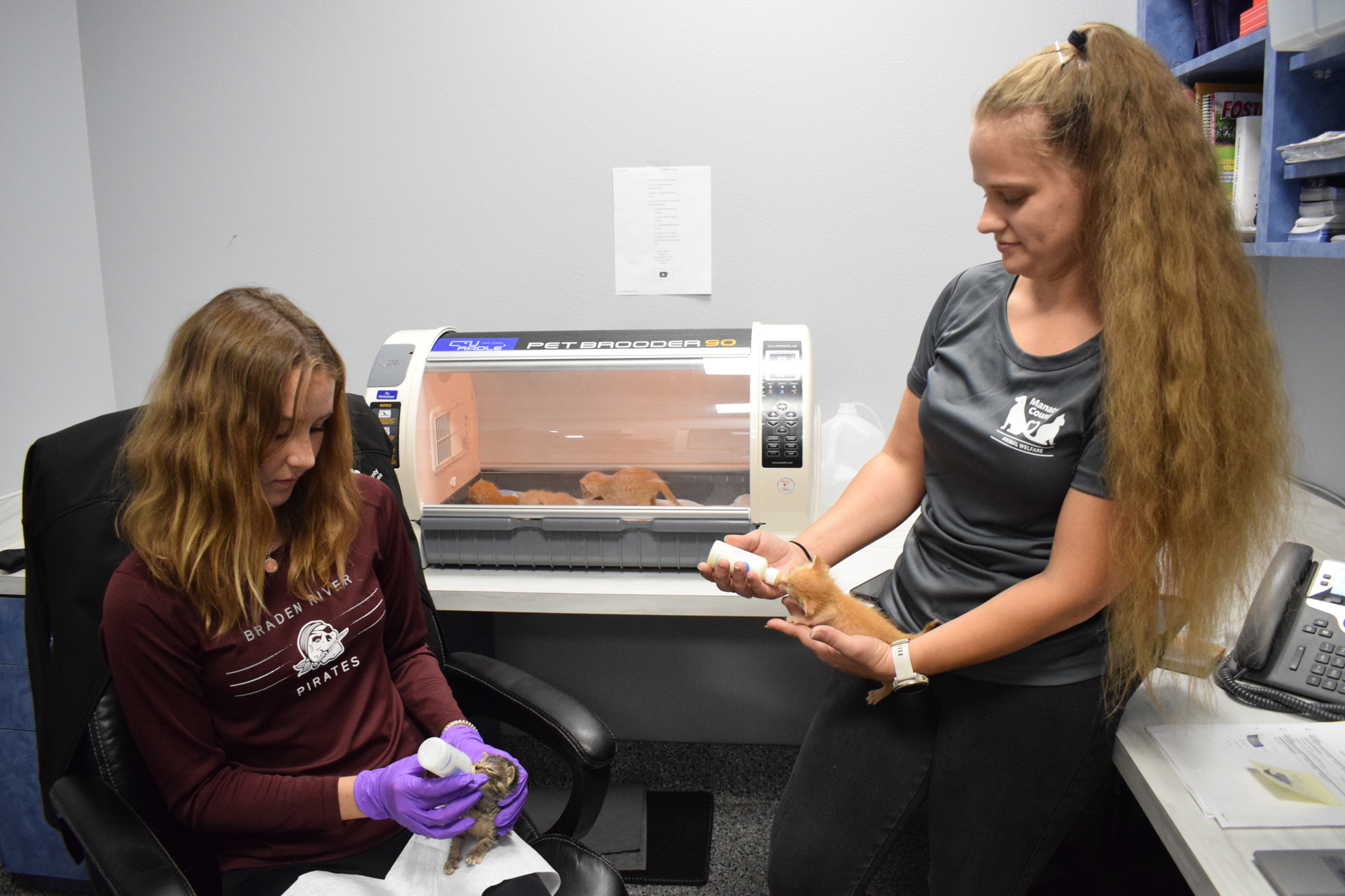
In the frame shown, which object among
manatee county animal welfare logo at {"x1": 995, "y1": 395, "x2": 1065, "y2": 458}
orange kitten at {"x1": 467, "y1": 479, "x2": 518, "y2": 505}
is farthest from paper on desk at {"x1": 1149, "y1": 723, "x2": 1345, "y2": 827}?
orange kitten at {"x1": 467, "y1": 479, "x2": 518, "y2": 505}

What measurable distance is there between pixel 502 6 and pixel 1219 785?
1.99 m

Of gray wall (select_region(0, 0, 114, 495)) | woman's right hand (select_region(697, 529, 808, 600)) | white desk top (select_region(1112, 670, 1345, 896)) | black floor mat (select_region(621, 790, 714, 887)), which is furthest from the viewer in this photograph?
gray wall (select_region(0, 0, 114, 495))

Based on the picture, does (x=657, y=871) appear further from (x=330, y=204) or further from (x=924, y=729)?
(x=330, y=204)

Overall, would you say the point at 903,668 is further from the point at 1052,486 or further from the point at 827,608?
the point at 1052,486

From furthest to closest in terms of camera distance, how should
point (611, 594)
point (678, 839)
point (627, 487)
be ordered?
point (678, 839) → point (627, 487) → point (611, 594)

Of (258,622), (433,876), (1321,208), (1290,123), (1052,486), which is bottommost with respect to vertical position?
(433,876)

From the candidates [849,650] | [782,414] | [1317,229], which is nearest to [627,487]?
[782,414]

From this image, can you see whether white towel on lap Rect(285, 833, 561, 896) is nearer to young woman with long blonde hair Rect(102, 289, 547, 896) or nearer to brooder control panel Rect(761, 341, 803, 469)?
young woman with long blonde hair Rect(102, 289, 547, 896)

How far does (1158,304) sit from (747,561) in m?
0.58

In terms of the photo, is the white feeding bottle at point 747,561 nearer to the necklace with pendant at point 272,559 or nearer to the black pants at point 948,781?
the black pants at point 948,781

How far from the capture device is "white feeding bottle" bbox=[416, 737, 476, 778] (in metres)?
1.02

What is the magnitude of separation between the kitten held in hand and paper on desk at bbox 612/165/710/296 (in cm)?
126

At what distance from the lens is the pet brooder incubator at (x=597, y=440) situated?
166cm

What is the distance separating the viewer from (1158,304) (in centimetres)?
99
